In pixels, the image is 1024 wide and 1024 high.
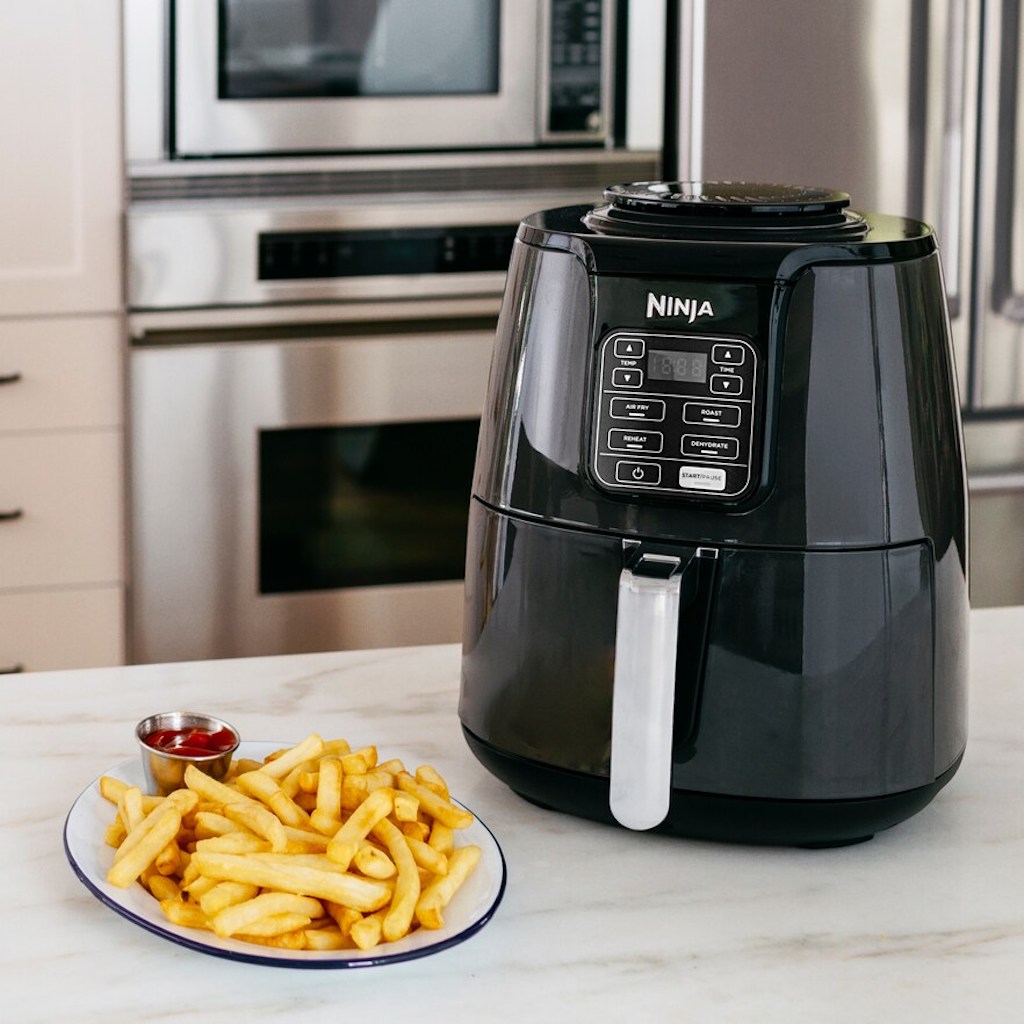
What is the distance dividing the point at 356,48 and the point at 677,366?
5.33 feet

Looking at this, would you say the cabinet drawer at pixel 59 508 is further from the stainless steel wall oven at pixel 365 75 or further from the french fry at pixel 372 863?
the french fry at pixel 372 863

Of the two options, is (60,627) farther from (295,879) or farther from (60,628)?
(295,879)

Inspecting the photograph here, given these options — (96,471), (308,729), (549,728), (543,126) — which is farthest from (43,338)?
(549,728)

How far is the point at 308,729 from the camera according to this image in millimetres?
1021

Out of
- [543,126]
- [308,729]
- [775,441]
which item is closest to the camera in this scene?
[775,441]

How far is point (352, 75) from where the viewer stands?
2.31 m

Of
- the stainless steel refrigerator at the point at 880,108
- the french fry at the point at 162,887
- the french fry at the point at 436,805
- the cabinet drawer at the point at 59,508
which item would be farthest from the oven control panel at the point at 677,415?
the cabinet drawer at the point at 59,508

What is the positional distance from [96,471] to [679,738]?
166cm

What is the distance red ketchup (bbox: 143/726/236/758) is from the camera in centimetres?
86

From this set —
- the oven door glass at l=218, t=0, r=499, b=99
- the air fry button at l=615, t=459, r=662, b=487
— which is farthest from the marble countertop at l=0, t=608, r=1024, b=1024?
the oven door glass at l=218, t=0, r=499, b=99

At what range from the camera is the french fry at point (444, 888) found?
730mm

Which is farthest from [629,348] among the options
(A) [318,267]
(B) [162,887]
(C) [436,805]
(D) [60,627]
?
(D) [60,627]

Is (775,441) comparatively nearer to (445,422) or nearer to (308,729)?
(308,729)

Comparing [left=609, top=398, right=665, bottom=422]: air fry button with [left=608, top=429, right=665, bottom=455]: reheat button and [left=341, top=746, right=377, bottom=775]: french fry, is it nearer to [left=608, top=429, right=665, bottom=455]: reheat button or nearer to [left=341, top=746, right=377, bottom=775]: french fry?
[left=608, top=429, right=665, bottom=455]: reheat button
